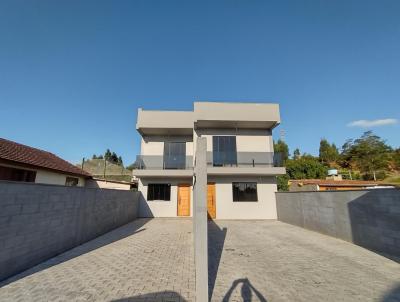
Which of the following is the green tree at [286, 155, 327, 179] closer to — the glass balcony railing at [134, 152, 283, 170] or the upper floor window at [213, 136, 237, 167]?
the glass balcony railing at [134, 152, 283, 170]

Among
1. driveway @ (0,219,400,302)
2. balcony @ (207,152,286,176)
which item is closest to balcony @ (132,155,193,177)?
balcony @ (207,152,286,176)

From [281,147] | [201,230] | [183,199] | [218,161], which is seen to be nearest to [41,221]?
[201,230]

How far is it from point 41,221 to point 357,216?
9678mm

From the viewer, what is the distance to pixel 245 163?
13195mm

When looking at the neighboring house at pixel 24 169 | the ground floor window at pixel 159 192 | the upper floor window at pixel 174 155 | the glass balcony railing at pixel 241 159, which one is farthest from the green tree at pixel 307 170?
the neighboring house at pixel 24 169

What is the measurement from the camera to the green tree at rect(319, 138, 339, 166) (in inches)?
1980

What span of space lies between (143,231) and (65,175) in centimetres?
801

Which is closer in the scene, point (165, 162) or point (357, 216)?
point (357, 216)

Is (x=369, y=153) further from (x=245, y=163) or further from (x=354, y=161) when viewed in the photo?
(x=245, y=163)

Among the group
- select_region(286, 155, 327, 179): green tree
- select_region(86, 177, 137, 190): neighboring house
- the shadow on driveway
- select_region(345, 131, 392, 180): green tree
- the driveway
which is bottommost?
the driveway

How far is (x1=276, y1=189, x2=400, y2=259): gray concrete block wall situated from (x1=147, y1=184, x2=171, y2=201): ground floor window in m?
8.05

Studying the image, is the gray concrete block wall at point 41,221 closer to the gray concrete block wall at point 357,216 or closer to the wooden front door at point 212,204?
the wooden front door at point 212,204

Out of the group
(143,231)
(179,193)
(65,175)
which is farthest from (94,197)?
(65,175)

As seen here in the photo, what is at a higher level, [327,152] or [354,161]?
[327,152]
